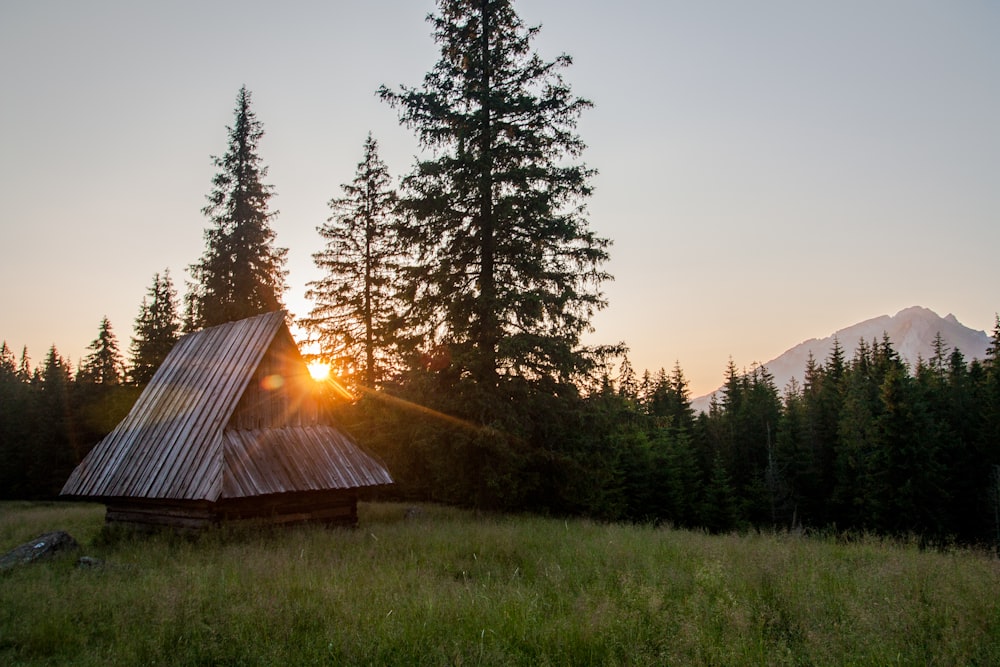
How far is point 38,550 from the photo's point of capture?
10672 mm

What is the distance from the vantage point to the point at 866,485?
125 ft

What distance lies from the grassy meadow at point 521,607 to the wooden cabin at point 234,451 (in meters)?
2.51

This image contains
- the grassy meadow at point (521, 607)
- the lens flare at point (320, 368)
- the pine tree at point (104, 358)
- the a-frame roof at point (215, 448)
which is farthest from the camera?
the pine tree at point (104, 358)

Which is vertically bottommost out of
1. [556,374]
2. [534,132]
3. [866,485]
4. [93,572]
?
[866,485]

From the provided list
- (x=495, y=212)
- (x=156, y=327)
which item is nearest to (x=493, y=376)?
(x=495, y=212)

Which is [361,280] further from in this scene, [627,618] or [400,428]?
[627,618]

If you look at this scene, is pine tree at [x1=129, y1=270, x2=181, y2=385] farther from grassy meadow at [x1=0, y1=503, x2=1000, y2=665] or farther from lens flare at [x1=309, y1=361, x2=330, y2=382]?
grassy meadow at [x1=0, y1=503, x2=1000, y2=665]

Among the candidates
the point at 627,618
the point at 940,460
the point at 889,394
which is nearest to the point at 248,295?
the point at 627,618

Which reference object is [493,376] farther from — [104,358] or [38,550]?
Answer: [104,358]

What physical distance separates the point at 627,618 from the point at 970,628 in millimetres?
3233

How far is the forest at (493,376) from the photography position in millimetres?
15695

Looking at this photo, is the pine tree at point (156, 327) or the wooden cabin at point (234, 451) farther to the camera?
the pine tree at point (156, 327)

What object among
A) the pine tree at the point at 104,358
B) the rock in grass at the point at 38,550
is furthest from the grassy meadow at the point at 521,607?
the pine tree at the point at 104,358

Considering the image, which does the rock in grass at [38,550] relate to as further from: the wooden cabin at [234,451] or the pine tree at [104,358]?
the pine tree at [104,358]
